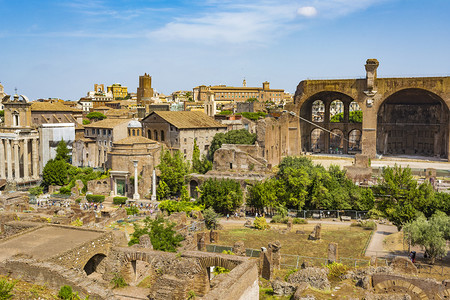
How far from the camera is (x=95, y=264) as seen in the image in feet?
56.7

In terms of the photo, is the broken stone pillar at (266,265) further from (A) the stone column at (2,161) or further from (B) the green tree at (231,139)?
(A) the stone column at (2,161)

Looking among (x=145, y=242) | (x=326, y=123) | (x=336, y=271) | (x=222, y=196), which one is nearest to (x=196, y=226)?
(x=222, y=196)

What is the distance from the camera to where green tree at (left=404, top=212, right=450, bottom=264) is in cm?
2072

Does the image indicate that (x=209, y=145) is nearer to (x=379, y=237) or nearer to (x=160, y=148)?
(x=160, y=148)

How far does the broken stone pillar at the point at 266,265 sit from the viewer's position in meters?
19.3

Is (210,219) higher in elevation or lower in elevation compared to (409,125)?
lower

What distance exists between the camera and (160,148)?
4381cm

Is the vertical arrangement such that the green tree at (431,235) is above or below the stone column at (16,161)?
below

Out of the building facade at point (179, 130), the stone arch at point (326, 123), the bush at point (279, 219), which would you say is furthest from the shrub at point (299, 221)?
the stone arch at point (326, 123)

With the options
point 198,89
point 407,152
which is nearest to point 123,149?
point 407,152

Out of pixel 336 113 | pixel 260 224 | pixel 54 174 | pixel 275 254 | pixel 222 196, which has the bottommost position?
pixel 260 224

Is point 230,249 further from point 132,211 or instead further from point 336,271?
point 132,211

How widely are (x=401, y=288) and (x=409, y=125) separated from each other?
52.0 meters

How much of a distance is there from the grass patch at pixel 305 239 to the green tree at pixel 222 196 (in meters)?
4.14
